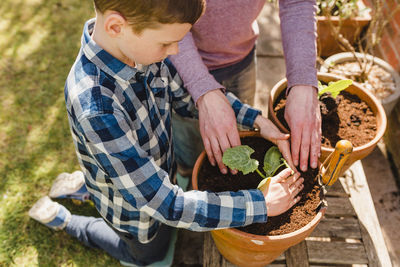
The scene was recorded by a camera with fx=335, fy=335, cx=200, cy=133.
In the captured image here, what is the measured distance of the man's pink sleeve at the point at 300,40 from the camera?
1.49 meters

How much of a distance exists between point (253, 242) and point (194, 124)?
2.62 ft

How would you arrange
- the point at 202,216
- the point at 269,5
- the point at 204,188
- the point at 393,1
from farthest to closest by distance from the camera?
1. the point at 269,5
2. the point at 393,1
3. the point at 204,188
4. the point at 202,216

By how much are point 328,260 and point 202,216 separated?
0.85 meters

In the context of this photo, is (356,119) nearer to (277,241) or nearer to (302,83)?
(302,83)

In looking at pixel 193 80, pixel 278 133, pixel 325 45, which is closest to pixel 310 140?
pixel 278 133

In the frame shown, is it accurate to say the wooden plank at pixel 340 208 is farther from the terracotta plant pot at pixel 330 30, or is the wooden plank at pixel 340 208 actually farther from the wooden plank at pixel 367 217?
the terracotta plant pot at pixel 330 30

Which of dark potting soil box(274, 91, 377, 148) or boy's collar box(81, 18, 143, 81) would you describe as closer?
boy's collar box(81, 18, 143, 81)

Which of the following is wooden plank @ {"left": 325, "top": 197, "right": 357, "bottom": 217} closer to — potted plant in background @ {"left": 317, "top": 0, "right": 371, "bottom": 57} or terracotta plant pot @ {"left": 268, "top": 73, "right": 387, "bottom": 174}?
terracotta plant pot @ {"left": 268, "top": 73, "right": 387, "bottom": 174}

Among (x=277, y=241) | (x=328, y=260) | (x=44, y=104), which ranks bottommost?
(x=328, y=260)

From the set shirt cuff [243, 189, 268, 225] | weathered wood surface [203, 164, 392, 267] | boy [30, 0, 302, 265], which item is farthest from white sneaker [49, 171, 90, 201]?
shirt cuff [243, 189, 268, 225]

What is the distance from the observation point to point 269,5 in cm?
360

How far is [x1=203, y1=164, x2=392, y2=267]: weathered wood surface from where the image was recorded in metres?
1.63


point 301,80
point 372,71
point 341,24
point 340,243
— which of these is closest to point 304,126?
point 301,80

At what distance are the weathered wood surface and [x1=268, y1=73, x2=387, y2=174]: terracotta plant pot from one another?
0.95 ft
